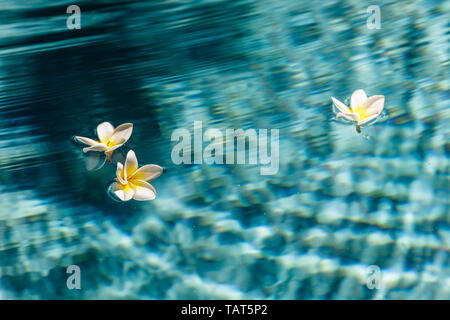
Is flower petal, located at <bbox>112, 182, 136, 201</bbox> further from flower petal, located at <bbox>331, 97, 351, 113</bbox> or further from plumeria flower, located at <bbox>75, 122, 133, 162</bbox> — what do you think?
flower petal, located at <bbox>331, 97, 351, 113</bbox>

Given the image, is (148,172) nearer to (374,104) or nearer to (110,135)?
(110,135)

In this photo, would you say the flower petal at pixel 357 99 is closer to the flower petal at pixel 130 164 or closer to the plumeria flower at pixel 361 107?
the plumeria flower at pixel 361 107

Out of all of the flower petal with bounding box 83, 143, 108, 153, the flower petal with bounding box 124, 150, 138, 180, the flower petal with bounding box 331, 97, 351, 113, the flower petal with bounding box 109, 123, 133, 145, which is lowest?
the flower petal with bounding box 124, 150, 138, 180

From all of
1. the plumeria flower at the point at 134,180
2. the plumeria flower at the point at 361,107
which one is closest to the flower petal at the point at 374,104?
the plumeria flower at the point at 361,107

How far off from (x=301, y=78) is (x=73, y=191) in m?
0.55

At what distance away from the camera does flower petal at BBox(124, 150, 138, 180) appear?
939 mm

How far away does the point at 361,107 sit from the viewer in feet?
3.24

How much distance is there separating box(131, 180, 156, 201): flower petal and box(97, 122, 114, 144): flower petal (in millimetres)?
110

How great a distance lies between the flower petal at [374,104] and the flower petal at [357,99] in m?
0.01

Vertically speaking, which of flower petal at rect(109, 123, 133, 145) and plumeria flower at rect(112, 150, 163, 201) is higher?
flower petal at rect(109, 123, 133, 145)

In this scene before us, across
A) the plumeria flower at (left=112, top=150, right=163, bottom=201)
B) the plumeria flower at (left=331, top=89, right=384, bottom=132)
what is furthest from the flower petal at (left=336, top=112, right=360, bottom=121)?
the plumeria flower at (left=112, top=150, right=163, bottom=201)

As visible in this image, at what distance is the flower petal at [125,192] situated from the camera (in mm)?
939

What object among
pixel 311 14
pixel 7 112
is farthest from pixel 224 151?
pixel 7 112

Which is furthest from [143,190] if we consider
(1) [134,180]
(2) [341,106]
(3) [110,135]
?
(2) [341,106]
